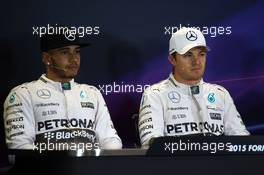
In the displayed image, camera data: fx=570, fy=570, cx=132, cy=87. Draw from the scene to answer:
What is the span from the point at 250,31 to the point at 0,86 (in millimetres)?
1151

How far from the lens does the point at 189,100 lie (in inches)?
101

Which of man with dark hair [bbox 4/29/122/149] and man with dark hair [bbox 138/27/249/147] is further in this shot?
man with dark hair [bbox 138/27/249/147]

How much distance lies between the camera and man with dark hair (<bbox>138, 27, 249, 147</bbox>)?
2.51 m

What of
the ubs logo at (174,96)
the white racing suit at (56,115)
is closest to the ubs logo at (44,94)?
the white racing suit at (56,115)

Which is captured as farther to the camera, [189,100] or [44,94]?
[189,100]

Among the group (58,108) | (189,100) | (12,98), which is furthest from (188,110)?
(12,98)

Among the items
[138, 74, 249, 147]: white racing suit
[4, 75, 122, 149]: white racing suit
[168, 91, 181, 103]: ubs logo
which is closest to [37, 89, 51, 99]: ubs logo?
[4, 75, 122, 149]: white racing suit

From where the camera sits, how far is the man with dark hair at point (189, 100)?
251cm

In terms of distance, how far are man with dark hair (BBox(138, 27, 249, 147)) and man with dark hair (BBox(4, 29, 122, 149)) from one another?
7.7 inches

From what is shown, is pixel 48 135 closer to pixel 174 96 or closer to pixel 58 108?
pixel 58 108

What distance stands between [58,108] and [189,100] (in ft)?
1.92

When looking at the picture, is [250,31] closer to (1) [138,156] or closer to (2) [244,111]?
(2) [244,111]

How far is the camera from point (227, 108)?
259 cm

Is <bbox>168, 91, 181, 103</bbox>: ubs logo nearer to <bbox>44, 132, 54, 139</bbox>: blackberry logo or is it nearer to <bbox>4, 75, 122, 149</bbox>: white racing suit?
<bbox>4, 75, 122, 149</bbox>: white racing suit
